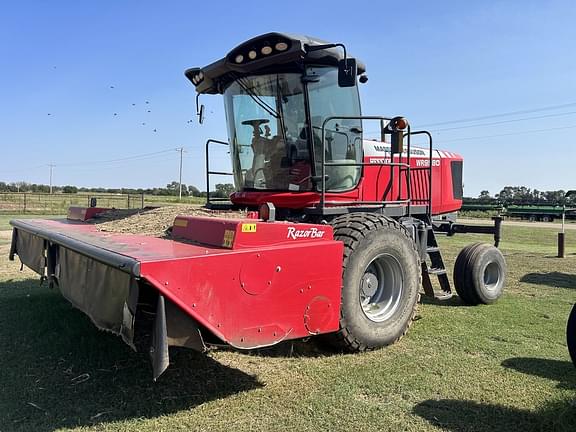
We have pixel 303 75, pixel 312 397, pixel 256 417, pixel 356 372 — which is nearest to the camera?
pixel 256 417

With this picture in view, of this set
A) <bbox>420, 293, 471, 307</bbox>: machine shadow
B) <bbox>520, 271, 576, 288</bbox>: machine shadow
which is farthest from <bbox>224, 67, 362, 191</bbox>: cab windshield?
<bbox>520, 271, 576, 288</bbox>: machine shadow

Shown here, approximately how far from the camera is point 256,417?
327cm

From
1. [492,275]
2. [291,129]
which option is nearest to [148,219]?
[291,129]

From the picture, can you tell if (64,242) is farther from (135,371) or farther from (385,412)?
(385,412)

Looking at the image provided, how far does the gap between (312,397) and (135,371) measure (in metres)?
1.48

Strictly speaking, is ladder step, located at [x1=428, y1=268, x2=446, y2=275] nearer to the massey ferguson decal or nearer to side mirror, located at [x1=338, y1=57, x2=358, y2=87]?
the massey ferguson decal

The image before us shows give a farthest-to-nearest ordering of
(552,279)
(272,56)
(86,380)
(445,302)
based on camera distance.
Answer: (552,279), (445,302), (272,56), (86,380)

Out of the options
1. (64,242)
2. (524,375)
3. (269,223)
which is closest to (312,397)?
(269,223)

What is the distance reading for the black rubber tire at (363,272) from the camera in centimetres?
433

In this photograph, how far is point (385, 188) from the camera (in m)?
6.09

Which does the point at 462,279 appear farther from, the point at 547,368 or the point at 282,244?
the point at 282,244

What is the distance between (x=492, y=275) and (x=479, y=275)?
56 cm

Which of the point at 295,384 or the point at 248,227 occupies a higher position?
the point at 248,227

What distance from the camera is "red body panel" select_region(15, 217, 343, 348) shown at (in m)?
3.16
